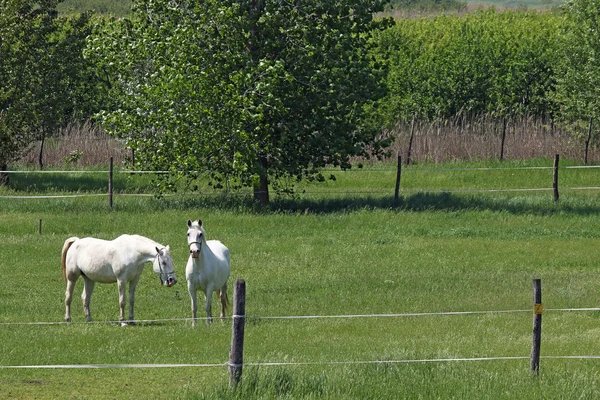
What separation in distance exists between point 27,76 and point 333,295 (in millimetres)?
22099

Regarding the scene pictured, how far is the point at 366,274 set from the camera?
24672 millimetres

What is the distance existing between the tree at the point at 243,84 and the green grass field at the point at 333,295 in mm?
1691

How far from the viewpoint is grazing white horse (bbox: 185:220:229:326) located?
1916 cm

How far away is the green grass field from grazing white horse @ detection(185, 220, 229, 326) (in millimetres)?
605

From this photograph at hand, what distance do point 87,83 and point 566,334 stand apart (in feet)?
136

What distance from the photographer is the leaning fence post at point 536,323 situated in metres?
13.6

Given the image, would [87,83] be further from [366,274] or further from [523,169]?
[366,274]

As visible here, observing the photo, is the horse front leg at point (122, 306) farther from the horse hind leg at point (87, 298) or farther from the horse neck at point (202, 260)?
the horse neck at point (202, 260)

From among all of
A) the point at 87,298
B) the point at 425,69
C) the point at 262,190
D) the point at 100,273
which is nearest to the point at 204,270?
the point at 100,273

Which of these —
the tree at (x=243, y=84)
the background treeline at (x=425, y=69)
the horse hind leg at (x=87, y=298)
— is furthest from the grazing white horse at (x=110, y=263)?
the background treeline at (x=425, y=69)

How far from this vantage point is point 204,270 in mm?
19625

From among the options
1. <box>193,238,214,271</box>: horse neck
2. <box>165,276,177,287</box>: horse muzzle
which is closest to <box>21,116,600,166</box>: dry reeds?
<box>193,238,214,271</box>: horse neck

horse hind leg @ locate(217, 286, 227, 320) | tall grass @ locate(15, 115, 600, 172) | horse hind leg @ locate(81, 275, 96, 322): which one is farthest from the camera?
tall grass @ locate(15, 115, 600, 172)

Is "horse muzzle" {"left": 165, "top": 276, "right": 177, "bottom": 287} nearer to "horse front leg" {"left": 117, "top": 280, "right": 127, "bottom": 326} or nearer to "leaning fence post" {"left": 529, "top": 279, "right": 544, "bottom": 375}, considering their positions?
"horse front leg" {"left": 117, "top": 280, "right": 127, "bottom": 326}
